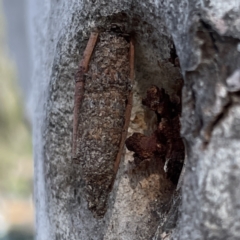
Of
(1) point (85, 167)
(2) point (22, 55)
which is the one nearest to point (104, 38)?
(1) point (85, 167)

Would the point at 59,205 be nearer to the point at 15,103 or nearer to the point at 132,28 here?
the point at 132,28

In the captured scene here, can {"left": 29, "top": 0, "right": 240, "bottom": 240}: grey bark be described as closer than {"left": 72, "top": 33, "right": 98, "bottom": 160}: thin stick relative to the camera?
Yes
